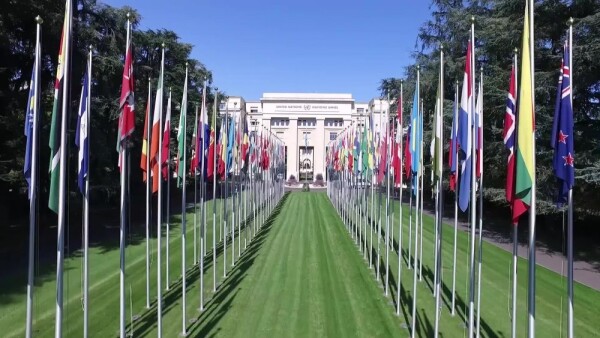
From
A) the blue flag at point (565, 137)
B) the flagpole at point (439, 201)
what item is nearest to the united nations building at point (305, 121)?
the flagpole at point (439, 201)

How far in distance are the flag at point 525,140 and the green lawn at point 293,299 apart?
599cm

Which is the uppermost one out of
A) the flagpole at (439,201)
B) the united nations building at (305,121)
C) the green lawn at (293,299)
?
the united nations building at (305,121)

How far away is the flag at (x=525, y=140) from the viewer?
660 centimetres

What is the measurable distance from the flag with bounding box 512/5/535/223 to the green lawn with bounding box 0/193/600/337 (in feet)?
19.6

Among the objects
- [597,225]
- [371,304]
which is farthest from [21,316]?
[597,225]

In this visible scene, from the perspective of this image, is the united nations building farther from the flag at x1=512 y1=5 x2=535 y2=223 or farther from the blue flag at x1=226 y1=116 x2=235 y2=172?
the flag at x1=512 y1=5 x2=535 y2=223

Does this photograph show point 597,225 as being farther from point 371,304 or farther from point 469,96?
point 469,96

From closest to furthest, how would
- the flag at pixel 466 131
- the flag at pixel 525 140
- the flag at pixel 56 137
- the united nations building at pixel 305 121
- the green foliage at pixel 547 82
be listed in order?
the flag at pixel 525 140 → the flag at pixel 56 137 → the flag at pixel 466 131 → the green foliage at pixel 547 82 → the united nations building at pixel 305 121

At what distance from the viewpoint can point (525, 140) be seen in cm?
665

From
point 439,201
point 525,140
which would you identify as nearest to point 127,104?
point 439,201

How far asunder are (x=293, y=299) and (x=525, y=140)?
947 cm

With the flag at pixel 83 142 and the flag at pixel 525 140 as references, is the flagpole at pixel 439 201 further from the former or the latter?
the flag at pixel 83 142

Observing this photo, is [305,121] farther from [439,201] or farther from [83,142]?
[83,142]

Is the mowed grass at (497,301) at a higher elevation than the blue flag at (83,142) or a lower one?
lower
